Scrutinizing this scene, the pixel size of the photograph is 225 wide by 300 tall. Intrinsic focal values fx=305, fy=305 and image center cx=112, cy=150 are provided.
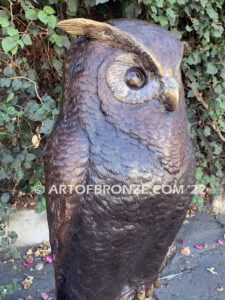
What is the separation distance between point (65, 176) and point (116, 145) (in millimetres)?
157

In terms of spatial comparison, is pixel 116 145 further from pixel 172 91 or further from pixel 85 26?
pixel 85 26

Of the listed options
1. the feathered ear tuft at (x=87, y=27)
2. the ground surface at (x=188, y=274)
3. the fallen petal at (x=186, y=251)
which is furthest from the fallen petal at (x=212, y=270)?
the feathered ear tuft at (x=87, y=27)

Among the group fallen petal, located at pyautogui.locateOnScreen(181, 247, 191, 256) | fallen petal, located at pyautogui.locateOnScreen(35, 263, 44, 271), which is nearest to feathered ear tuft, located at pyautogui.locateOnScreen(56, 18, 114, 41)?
fallen petal, located at pyautogui.locateOnScreen(35, 263, 44, 271)

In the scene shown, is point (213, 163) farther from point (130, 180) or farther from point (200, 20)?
point (130, 180)

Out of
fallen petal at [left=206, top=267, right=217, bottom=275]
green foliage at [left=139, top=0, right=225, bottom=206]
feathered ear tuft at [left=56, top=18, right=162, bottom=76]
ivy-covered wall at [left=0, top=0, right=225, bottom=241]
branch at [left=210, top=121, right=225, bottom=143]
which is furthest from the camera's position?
branch at [left=210, top=121, right=225, bottom=143]

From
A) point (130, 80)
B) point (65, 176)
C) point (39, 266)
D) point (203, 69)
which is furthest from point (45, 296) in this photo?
point (203, 69)

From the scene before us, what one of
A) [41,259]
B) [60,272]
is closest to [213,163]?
[41,259]

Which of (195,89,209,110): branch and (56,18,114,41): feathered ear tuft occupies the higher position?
(56,18,114,41): feathered ear tuft

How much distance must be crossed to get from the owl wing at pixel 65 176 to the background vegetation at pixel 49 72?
1.62 ft

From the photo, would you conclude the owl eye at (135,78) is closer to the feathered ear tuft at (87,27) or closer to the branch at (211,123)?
the feathered ear tuft at (87,27)

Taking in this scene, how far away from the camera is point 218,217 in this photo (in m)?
2.61

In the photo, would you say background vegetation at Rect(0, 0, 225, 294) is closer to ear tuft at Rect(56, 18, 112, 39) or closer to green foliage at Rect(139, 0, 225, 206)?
green foliage at Rect(139, 0, 225, 206)

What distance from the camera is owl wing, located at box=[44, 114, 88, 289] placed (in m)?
0.80

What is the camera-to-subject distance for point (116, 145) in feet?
2.59
